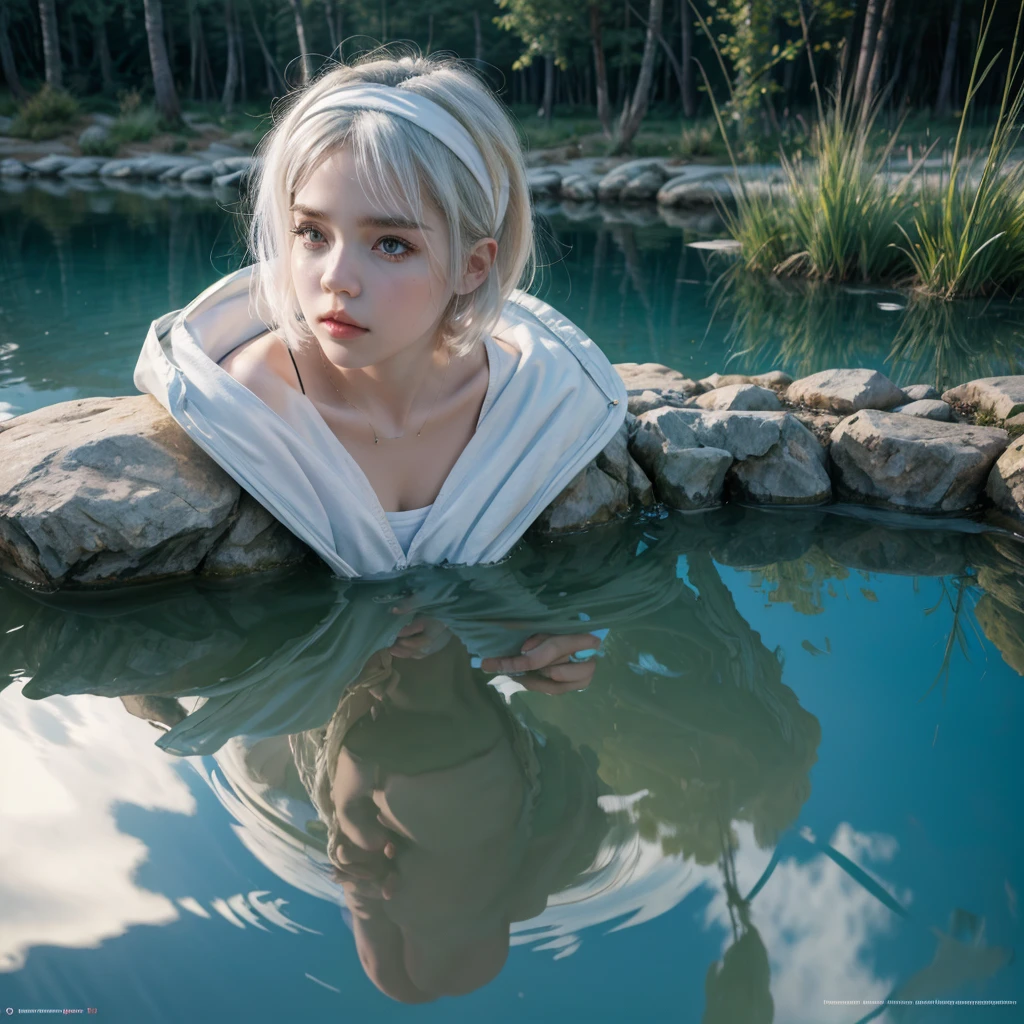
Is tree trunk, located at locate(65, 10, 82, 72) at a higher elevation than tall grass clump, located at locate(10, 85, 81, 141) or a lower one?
higher

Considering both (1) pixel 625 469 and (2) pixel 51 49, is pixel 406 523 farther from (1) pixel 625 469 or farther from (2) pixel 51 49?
(2) pixel 51 49

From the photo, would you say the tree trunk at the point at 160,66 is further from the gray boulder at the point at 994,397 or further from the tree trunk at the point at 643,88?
the gray boulder at the point at 994,397

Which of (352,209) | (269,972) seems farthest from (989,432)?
(269,972)

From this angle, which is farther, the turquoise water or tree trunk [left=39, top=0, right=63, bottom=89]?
tree trunk [left=39, top=0, right=63, bottom=89]

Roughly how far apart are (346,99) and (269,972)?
65.3 inches

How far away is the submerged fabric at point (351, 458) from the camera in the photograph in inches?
92.0

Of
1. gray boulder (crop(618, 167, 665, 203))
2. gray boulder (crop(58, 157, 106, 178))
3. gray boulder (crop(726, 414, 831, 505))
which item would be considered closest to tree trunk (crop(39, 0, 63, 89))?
gray boulder (crop(58, 157, 106, 178))

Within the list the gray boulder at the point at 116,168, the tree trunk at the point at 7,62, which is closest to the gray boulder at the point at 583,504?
the gray boulder at the point at 116,168

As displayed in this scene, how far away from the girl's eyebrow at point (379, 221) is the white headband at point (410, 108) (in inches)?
7.3

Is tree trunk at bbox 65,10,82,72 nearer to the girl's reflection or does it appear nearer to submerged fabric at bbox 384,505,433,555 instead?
submerged fabric at bbox 384,505,433,555

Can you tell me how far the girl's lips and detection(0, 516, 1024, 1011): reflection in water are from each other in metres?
0.64

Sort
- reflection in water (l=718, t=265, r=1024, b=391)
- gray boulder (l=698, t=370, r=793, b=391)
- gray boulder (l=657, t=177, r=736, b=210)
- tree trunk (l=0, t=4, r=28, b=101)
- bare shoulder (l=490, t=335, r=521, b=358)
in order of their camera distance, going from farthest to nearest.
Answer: tree trunk (l=0, t=4, r=28, b=101) → gray boulder (l=657, t=177, r=736, b=210) → reflection in water (l=718, t=265, r=1024, b=391) → gray boulder (l=698, t=370, r=793, b=391) → bare shoulder (l=490, t=335, r=521, b=358)

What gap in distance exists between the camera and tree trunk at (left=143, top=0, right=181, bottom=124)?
18.9 metres

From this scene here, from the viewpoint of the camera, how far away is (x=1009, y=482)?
287 centimetres
